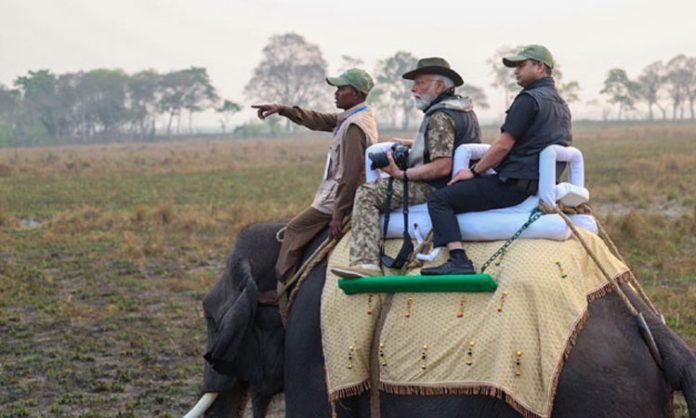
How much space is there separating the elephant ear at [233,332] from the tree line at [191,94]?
308ft

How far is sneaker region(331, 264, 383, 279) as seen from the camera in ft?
15.8

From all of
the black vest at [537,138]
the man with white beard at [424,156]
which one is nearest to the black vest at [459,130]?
the man with white beard at [424,156]

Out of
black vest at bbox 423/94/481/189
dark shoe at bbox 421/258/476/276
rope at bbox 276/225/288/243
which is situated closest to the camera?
dark shoe at bbox 421/258/476/276

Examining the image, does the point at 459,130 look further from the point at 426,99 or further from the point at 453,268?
the point at 453,268

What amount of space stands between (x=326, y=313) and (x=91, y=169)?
3616 cm

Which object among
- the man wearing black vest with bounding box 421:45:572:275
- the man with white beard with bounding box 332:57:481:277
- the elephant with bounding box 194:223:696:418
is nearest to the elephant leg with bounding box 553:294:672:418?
the elephant with bounding box 194:223:696:418

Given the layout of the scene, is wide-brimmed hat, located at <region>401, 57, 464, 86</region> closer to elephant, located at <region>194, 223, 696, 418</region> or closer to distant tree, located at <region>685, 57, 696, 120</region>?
elephant, located at <region>194, 223, 696, 418</region>

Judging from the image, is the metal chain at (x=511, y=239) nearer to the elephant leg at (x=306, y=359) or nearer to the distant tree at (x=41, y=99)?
the elephant leg at (x=306, y=359)

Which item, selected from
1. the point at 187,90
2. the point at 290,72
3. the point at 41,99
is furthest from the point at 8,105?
the point at 290,72

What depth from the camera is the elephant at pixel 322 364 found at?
13.6 feet

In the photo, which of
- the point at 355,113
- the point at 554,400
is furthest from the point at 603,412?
the point at 355,113

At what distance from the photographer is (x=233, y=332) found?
16.7 ft

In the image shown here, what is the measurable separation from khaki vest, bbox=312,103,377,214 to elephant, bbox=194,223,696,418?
0.19m

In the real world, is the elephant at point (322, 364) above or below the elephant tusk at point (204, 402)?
above
